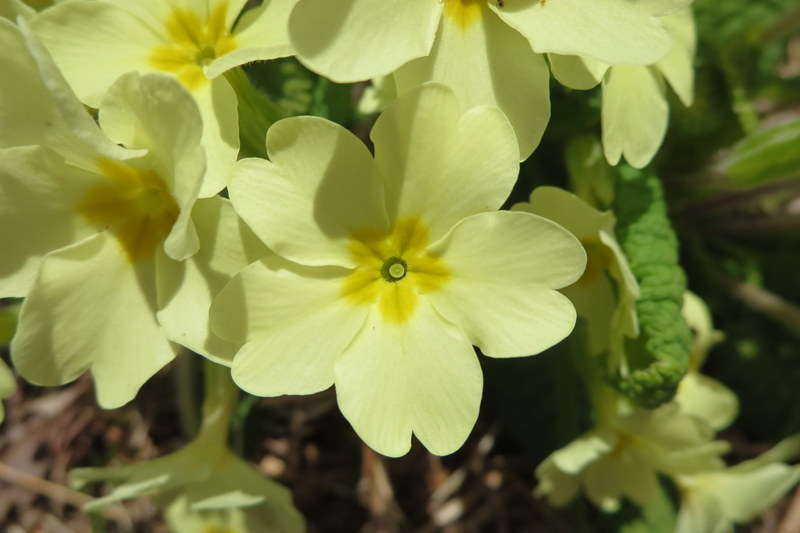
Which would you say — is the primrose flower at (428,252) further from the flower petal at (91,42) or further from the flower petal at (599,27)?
the flower petal at (91,42)

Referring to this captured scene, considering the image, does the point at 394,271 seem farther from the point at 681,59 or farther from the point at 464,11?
the point at 681,59

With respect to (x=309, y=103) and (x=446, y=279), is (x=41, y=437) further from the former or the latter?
(x=446, y=279)

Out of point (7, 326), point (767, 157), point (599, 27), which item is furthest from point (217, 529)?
point (767, 157)

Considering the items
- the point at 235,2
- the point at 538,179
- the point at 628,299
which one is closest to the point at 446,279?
the point at 628,299

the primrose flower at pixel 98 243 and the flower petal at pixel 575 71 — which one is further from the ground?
the flower petal at pixel 575 71

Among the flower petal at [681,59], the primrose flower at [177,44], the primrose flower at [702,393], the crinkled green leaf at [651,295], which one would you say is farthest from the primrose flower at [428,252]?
the primrose flower at [702,393]

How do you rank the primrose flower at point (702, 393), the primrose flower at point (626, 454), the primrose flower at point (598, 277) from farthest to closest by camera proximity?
the primrose flower at point (702, 393) < the primrose flower at point (626, 454) < the primrose flower at point (598, 277)
